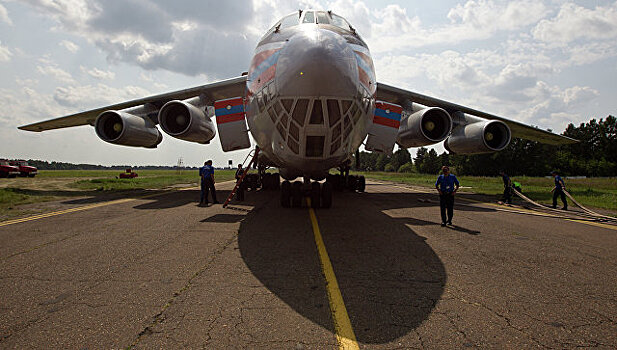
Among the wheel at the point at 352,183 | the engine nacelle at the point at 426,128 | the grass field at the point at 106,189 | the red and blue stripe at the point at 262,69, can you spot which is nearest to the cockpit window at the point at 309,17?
the red and blue stripe at the point at 262,69

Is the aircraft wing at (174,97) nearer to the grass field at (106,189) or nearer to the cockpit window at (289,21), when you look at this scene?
the grass field at (106,189)

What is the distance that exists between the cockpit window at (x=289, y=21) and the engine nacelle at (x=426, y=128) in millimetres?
4193

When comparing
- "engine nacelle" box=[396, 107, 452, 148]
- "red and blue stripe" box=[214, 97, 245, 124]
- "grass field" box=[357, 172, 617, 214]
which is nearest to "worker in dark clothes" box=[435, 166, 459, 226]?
"engine nacelle" box=[396, 107, 452, 148]

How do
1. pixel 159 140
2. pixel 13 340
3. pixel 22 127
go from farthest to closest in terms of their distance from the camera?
pixel 22 127 → pixel 159 140 → pixel 13 340

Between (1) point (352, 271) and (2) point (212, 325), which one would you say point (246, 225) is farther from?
(2) point (212, 325)

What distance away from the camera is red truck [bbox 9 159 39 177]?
24622mm

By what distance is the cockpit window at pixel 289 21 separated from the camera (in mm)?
5164

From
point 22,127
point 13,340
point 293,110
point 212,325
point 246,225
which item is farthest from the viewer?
point 22,127

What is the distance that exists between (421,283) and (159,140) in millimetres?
11028

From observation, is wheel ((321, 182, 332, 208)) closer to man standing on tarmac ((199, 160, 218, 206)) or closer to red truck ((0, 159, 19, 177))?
man standing on tarmac ((199, 160, 218, 206))

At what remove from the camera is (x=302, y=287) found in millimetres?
2951

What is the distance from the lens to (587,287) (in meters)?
3.06

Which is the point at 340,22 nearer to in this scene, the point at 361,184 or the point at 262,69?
the point at 262,69

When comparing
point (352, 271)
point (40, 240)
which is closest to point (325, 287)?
point (352, 271)
